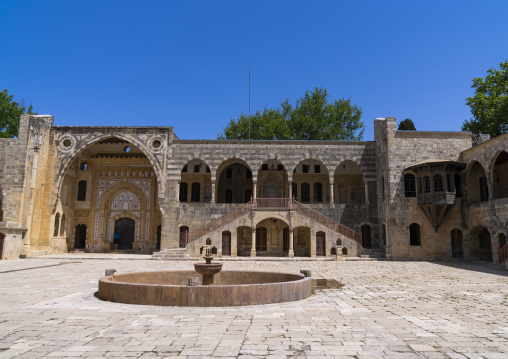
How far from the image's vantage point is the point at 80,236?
2989 cm

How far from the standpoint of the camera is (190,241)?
23906 mm

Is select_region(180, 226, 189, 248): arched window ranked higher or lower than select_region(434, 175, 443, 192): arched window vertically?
lower

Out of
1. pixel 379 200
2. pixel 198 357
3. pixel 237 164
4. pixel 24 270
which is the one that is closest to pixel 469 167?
pixel 379 200

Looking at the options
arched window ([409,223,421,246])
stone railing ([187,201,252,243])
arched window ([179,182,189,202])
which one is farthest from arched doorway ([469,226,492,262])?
arched window ([179,182,189,202])

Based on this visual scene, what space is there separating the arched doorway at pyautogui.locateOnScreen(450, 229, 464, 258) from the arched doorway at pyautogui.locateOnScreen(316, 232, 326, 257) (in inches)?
319

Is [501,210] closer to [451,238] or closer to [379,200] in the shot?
[451,238]

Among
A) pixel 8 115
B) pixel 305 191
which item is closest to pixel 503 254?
pixel 305 191

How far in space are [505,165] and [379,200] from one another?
7843 millimetres

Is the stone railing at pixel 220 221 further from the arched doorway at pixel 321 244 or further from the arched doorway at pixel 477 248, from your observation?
the arched doorway at pixel 477 248

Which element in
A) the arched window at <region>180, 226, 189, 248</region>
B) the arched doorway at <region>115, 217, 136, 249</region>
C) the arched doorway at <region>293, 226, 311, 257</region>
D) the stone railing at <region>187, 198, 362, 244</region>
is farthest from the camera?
the arched doorway at <region>115, 217, 136, 249</region>

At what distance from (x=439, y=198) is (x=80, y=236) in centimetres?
2708

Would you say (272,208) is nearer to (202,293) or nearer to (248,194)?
(248,194)

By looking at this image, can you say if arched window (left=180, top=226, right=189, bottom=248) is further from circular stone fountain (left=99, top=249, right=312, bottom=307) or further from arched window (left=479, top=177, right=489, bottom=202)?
arched window (left=479, top=177, right=489, bottom=202)

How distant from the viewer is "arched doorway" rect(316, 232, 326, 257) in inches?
962
